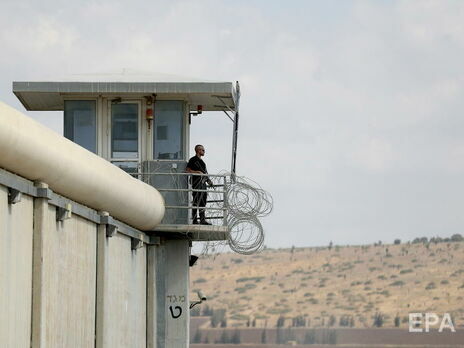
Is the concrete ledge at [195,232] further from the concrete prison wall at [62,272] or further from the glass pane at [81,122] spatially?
the glass pane at [81,122]

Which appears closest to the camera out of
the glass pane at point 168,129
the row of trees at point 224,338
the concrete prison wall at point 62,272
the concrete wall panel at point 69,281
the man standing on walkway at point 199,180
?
the concrete prison wall at point 62,272

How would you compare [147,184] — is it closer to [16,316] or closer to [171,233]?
[171,233]

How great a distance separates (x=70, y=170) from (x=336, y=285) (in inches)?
5130

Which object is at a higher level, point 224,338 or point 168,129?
point 168,129

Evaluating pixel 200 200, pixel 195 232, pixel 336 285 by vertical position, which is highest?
pixel 336 285

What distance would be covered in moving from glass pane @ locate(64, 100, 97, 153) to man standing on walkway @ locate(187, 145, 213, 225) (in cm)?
159

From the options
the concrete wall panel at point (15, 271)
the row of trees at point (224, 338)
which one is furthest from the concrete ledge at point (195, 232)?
the row of trees at point (224, 338)

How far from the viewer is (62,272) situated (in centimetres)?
1941

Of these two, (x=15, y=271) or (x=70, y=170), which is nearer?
(x=15, y=271)

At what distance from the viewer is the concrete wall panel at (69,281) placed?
18.7 meters

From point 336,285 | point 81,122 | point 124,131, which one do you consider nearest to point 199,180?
point 124,131

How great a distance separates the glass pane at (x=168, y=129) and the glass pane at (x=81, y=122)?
102 centimetres

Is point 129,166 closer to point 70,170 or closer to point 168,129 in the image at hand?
point 168,129

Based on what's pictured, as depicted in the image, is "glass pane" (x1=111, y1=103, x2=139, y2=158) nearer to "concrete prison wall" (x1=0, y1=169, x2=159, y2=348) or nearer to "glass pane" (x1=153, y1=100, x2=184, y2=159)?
"glass pane" (x1=153, y1=100, x2=184, y2=159)
